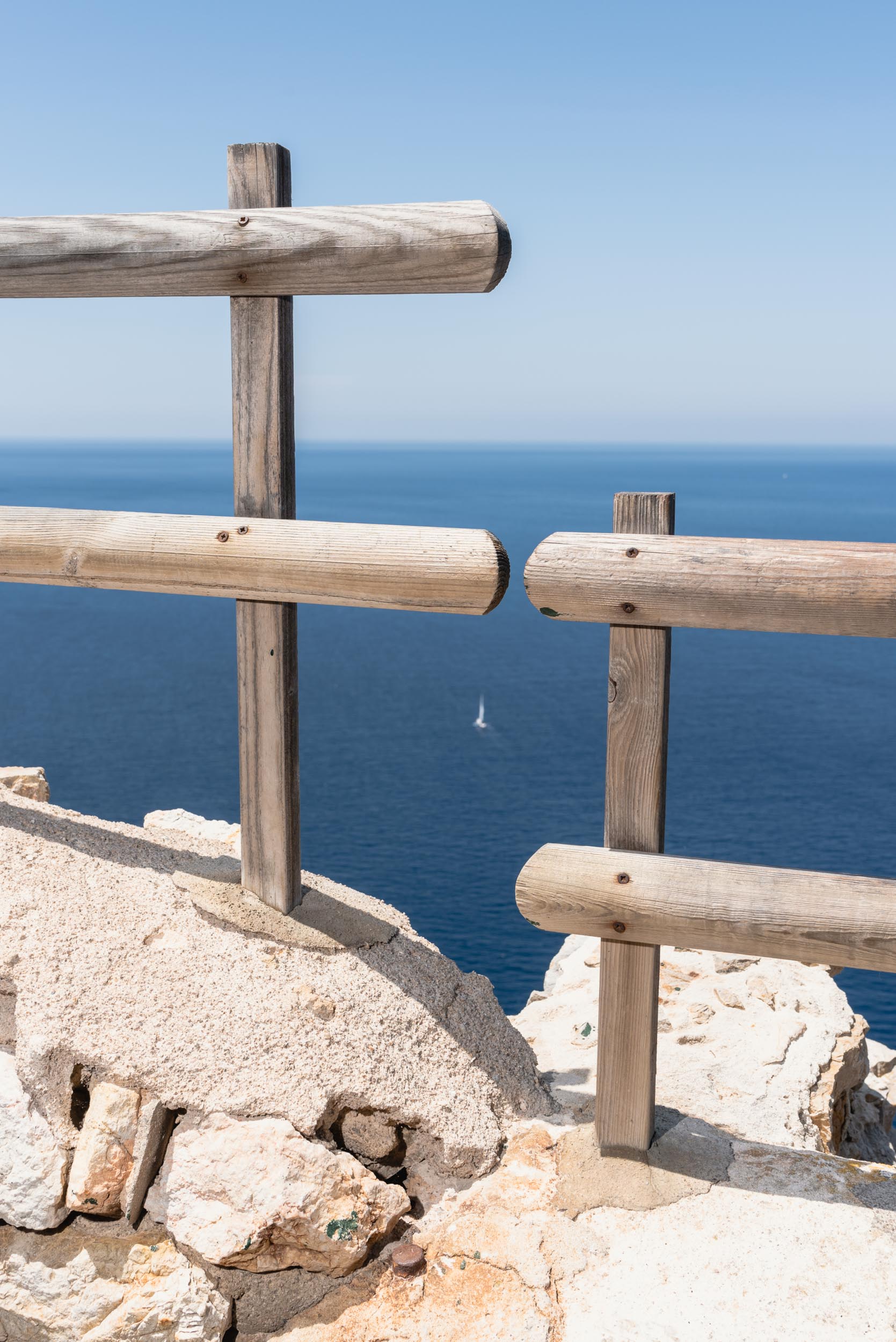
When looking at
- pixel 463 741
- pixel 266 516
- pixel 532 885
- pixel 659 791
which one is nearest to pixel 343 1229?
pixel 532 885

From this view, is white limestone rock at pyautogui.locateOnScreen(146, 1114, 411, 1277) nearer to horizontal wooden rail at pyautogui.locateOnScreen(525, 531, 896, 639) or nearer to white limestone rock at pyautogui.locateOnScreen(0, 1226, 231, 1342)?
white limestone rock at pyautogui.locateOnScreen(0, 1226, 231, 1342)

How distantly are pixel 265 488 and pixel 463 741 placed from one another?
39.3 m

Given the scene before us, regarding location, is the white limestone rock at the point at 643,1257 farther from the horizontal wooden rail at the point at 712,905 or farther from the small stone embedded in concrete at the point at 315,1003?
the horizontal wooden rail at the point at 712,905

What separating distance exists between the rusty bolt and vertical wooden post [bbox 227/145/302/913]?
4.58 ft

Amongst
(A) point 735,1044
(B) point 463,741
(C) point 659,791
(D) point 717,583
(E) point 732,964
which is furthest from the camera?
(B) point 463,741

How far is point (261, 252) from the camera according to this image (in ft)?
13.2

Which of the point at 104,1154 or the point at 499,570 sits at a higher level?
the point at 499,570

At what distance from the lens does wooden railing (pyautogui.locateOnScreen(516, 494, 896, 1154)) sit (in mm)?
3480

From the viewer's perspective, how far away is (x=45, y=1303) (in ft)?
12.1

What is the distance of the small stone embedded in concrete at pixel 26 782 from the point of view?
21.8 ft

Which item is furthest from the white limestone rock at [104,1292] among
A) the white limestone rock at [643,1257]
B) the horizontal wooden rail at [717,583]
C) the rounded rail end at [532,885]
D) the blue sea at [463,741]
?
A: the blue sea at [463,741]

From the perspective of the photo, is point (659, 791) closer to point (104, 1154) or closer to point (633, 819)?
point (633, 819)

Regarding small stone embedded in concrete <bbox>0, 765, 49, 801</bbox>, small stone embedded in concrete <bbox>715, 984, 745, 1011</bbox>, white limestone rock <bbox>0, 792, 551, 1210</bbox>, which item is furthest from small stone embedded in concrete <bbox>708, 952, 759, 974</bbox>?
small stone embedded in concrete <bbox>0, 765, 49, 801</bbox>

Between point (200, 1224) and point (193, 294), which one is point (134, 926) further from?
point (193, 294)
